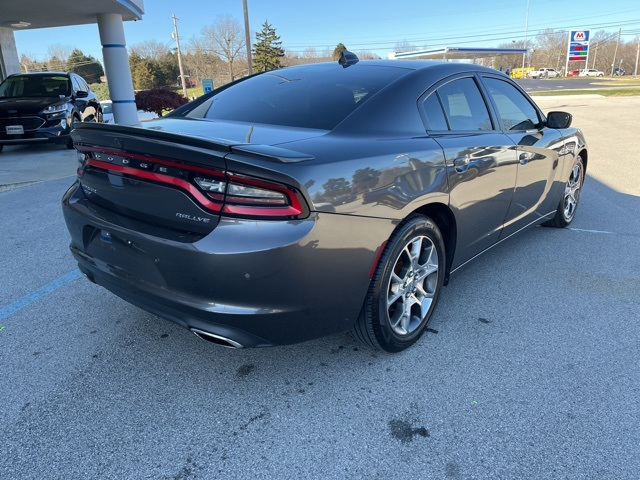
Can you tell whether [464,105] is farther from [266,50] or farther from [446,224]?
[266,50]

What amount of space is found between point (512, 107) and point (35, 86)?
11.4 m

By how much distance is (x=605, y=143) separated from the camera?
1091 centimetres

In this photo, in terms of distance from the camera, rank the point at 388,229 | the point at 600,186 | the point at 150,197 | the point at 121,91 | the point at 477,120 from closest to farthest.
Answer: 1. the point at 150,197
2. the point at 388,229
3. the point at 477,120
4. the point at 600,186
5. the point at 121,91

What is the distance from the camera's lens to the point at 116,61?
40.0ft

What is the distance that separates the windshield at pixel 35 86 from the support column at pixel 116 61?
4.04 feet

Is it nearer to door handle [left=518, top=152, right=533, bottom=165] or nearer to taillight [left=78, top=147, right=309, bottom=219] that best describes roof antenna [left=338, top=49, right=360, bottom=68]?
door handle [left=518, top=152, right=533, bottom=165]

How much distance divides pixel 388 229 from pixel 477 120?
1.41m

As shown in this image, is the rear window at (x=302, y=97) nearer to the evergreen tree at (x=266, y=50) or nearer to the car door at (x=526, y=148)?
the car door at (x=526, y=148)

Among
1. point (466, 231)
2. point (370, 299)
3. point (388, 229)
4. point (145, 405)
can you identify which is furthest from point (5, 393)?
point (466, 231)

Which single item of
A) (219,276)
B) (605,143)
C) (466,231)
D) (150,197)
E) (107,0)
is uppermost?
(107,0)

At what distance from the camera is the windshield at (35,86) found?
11117 mm

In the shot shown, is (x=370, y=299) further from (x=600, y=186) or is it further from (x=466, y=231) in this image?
(x=600, y=186)

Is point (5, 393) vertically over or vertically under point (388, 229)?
under

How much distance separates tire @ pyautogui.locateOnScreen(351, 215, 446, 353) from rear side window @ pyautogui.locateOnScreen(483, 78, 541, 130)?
1393mm
